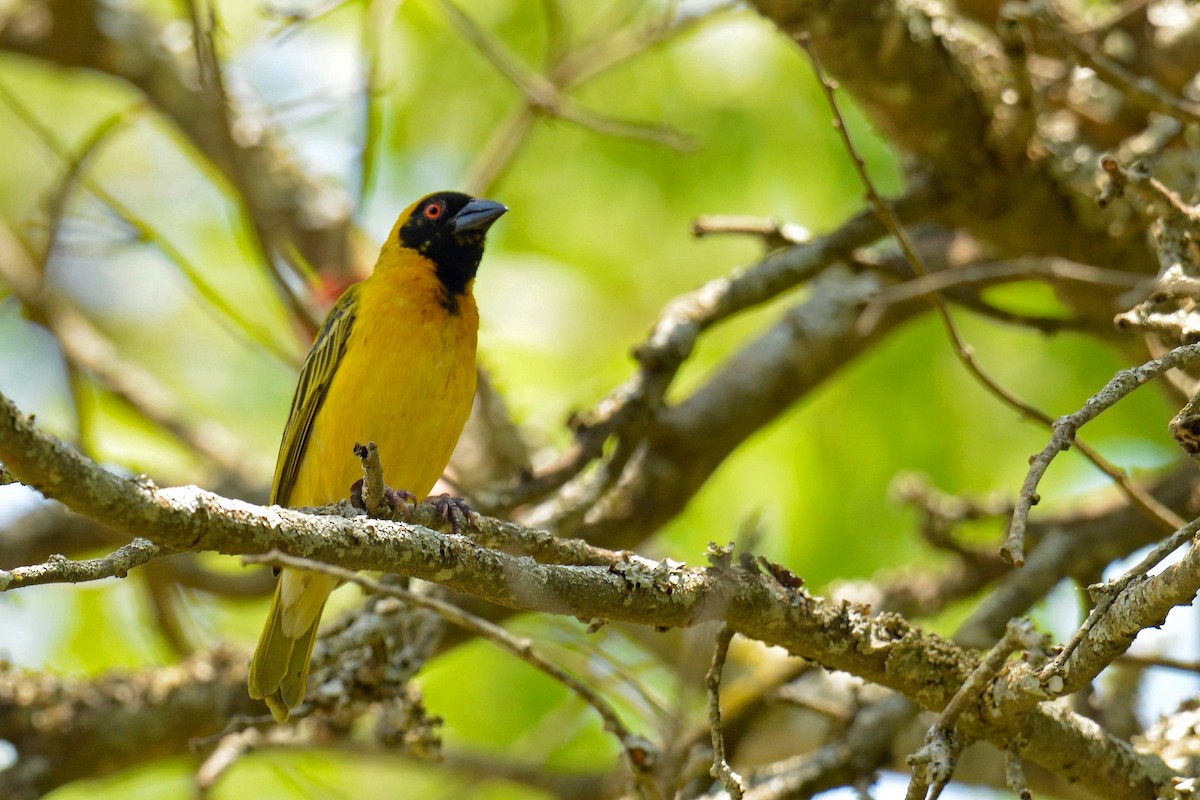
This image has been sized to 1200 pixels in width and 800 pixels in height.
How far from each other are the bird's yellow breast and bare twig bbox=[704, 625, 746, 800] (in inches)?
88.4

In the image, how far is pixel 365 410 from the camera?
485cm

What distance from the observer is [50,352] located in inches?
318

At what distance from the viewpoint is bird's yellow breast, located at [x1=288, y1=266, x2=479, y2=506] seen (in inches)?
191

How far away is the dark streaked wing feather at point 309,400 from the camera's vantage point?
5.16 m

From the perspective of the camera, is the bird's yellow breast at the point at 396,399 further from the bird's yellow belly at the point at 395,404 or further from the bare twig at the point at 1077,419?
the bare twig at the point at 1077,419

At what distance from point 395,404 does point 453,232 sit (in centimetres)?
123

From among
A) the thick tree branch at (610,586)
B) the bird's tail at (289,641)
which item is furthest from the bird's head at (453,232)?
the thick tree branch at (610,586)

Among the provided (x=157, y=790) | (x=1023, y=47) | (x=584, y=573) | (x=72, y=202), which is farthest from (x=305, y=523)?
(x=157, y=790)

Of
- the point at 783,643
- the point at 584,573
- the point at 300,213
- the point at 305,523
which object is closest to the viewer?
the point at 305,523

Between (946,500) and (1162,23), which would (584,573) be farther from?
(1162,23)

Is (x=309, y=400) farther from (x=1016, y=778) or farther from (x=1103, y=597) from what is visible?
(x=1103, y=597)

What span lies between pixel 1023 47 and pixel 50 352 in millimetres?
6439

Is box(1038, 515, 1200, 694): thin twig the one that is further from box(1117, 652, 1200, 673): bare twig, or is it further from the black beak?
the black beak

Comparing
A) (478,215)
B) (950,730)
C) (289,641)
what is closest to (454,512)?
(950,730)
